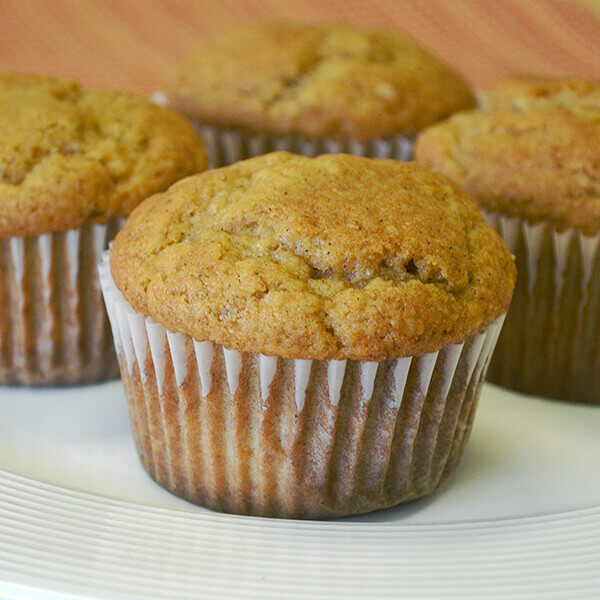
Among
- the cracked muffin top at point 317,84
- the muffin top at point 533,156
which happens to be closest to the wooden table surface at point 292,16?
the cracked muffin top at point 317,84

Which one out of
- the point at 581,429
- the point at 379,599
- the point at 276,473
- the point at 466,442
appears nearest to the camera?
the point at 379,599

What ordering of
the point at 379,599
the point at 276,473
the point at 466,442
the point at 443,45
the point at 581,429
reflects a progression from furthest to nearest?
the point at 443,45, the point at 581,429, the point at 466,442, the point at 276,473, the point at 379,599

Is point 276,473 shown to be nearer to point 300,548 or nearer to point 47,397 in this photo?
point 300,548

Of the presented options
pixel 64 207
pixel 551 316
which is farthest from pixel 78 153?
pixel 551 316

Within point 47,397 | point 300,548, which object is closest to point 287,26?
point 47,397

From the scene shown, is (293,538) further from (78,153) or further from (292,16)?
(292,16)

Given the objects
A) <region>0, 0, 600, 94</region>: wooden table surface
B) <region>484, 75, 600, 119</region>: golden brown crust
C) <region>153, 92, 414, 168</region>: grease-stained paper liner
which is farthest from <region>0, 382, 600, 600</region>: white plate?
<region>0, 0, 600, 94</region>: wooden table surface

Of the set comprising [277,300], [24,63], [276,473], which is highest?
[277,300]
